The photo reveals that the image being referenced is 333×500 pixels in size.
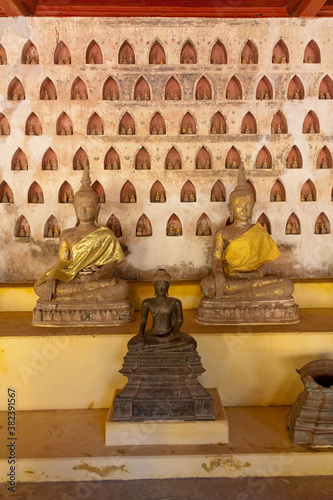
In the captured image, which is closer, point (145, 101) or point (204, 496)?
point (204, 496)

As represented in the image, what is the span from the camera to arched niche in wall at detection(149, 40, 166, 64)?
6.98 meters

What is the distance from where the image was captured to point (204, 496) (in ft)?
12.8

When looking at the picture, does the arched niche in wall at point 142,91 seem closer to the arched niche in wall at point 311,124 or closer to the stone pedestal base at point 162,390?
the arched niche in wall at point 311,124

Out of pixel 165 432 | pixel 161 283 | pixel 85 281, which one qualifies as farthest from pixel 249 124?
pixel 165 432

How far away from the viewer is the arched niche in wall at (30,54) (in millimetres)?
6875

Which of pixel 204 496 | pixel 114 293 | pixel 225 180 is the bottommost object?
pixel 204 496

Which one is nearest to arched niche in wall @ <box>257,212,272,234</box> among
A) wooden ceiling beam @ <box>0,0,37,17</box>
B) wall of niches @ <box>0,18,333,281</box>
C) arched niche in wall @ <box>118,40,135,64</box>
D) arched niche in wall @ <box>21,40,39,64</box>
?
wall of niches @ <box>0,18,333,281</box>

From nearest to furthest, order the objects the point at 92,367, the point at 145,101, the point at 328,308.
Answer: the point at 92,367
the point at 328,308
the point at 145,101

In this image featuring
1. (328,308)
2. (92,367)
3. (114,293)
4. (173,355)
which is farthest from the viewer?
(328,308)

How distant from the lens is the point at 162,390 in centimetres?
438

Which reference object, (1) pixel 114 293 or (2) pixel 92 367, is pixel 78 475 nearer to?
(2) pixel 92 367

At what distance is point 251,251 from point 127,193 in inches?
80.4

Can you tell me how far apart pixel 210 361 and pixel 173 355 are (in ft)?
2.85

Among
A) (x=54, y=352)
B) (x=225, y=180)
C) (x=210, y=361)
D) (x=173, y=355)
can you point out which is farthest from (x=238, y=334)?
(x=225, y=180)
